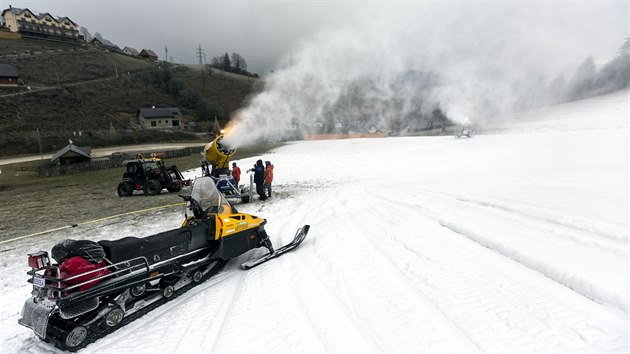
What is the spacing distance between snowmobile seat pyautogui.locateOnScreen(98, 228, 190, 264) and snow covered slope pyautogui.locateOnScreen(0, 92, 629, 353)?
828 mm

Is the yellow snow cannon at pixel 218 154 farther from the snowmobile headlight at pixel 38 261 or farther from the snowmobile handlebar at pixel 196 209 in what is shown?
the snowmobile headlight at pixel 38 261

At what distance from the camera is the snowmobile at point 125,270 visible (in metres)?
4.09

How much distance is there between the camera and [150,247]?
522 cm

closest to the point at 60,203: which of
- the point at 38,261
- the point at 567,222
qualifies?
the point at 38,261

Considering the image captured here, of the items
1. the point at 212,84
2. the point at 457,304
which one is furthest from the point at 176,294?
the point at 212,84

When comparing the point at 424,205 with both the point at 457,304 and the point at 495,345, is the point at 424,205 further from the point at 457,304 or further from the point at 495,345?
the point at 495,345

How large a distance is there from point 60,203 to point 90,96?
184 feet

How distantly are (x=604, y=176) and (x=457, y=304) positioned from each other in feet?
27.3

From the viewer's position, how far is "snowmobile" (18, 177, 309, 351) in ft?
13.4

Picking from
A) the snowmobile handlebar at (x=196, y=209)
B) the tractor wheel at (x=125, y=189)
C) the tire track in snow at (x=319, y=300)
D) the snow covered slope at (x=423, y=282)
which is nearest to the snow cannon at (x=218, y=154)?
the snow covered slope at (x=423, y=282)

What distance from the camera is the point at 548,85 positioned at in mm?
33156

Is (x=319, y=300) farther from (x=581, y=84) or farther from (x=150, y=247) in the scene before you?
(x=581, y=84)

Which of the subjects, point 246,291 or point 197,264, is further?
point 197,264

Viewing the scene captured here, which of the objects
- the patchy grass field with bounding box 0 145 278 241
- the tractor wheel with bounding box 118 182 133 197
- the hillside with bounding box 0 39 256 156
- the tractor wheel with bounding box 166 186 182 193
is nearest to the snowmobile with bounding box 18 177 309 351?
the patchy grass field with bounding box 0 145 278 241
